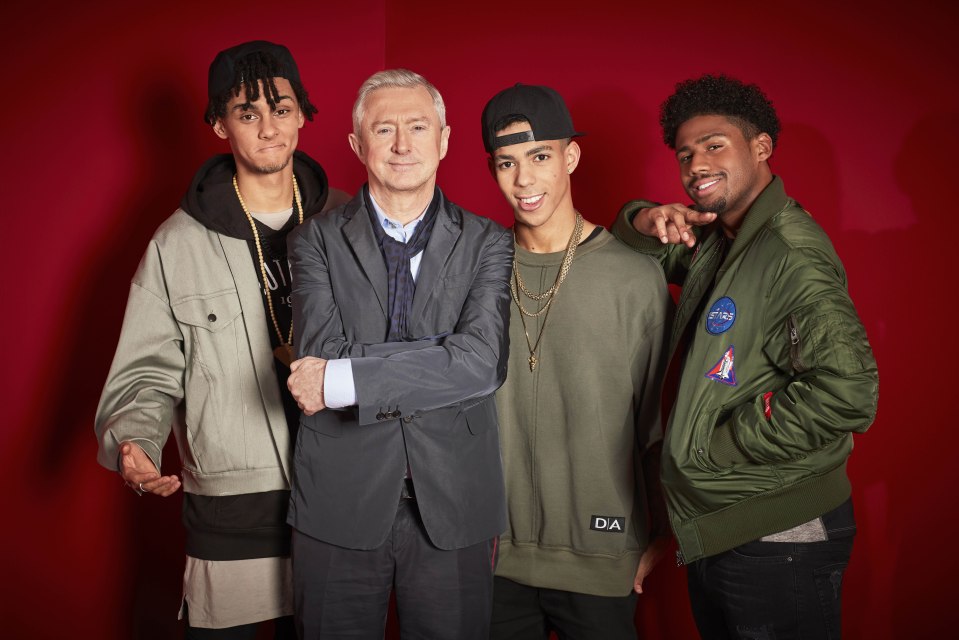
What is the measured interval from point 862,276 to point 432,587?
76.2 inches

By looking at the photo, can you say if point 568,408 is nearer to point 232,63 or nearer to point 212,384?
point 212,384

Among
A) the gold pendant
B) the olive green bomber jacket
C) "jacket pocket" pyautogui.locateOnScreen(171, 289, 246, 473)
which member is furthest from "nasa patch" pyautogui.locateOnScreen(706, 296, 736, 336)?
"jacket pocket" pyautogui.locateOnScreen(171, 289, 246, 473)

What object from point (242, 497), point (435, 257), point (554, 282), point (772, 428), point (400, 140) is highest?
point (400, 140)

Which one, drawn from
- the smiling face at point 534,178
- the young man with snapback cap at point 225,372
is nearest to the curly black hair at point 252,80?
the young man with snapback cap at point 225,372

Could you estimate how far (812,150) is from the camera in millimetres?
3029

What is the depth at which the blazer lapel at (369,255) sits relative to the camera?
7.03ft

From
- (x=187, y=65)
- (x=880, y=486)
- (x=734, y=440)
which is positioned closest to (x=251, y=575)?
(x=734, y=440)

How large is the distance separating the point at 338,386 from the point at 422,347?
241 mm

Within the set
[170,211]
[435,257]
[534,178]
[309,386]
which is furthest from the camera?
[170,211]

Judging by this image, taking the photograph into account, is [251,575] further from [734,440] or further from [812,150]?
[812,150]

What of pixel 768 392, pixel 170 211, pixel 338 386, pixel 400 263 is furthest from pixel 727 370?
pixel 170 211

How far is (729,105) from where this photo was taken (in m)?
2.50

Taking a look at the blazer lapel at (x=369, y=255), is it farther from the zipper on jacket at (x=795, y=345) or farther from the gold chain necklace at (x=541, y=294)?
the zipper on jacket at (x=795, y=345)

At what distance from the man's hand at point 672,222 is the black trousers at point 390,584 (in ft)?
3.52
